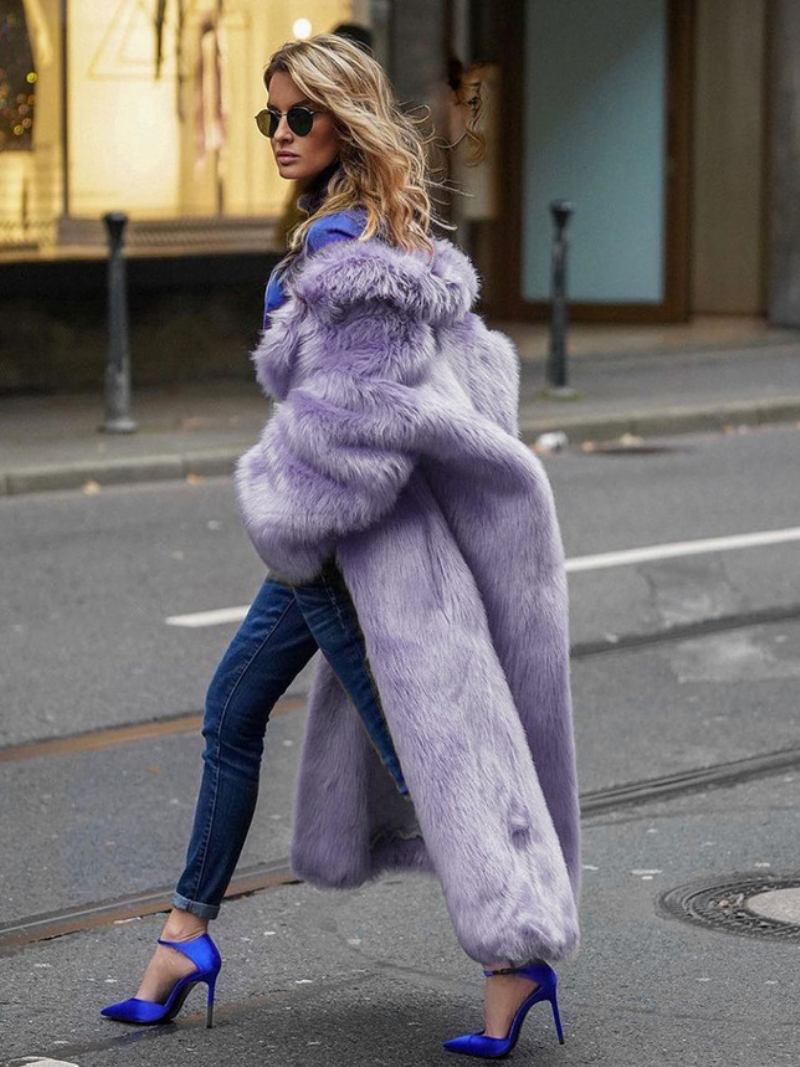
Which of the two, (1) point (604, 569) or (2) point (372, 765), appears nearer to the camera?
(2) point (372, 765)

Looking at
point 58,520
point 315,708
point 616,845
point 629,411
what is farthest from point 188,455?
point 315,708

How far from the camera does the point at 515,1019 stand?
403 cm

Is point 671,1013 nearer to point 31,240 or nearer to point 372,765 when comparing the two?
point 372,765

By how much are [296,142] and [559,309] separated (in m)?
11.3

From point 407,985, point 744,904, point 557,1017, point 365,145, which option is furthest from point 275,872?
point 365,145

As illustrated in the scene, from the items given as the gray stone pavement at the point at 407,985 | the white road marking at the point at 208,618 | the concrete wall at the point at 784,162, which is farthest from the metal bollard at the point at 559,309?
the gray stone pavement at the point at 407,985

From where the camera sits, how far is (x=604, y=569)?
933cm

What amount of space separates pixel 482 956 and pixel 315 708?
61 centimetres

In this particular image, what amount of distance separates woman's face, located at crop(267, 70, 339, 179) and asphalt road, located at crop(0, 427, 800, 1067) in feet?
5.09

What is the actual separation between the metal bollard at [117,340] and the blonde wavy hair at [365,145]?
30.5 ft

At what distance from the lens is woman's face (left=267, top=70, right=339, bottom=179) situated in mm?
4023

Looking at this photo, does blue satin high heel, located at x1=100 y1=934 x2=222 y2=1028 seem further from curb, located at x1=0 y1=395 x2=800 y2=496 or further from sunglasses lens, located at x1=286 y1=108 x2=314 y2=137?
curb, located at x1=0 y1=395 x2=800 y2=496

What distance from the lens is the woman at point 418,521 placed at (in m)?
3.93

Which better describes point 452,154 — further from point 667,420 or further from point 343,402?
point 343,402
